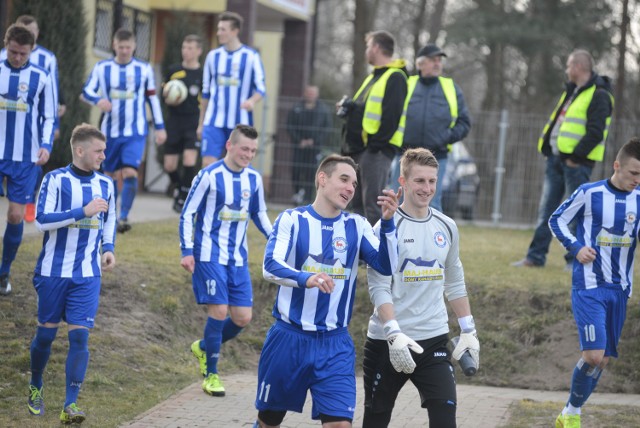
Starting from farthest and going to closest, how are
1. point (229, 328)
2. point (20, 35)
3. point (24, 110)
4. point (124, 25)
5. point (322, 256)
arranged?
point (124, 25), point (24, 110), point (20, 35), point (229, 328), point (322, 256)

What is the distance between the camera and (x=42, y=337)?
7.55 m

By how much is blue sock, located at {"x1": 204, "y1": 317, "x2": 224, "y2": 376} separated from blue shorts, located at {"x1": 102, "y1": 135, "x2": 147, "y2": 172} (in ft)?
14.3

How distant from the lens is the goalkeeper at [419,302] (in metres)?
6.32

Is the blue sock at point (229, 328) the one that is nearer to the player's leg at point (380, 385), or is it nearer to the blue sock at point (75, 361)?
the blue sock at point (75, 361)

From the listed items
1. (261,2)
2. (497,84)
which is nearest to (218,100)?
(261,2)

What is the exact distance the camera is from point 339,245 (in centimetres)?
621

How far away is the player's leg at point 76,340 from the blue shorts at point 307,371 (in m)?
1.74

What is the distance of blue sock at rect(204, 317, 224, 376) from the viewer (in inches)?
338

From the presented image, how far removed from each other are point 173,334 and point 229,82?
397cm

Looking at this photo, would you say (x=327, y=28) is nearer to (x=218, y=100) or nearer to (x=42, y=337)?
(x=218, y=100)

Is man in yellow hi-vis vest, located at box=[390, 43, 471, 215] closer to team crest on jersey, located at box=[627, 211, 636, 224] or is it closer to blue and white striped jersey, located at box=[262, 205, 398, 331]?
team crest on jersey, located at box=[627, 211, 636, 224]

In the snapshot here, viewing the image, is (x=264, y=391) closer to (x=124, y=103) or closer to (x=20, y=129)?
(x=20, y=129)

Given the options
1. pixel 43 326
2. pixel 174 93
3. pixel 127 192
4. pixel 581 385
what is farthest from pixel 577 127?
pixel 43 326

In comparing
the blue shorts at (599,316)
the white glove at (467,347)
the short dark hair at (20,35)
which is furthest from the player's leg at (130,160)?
the white glove at (467,347)
